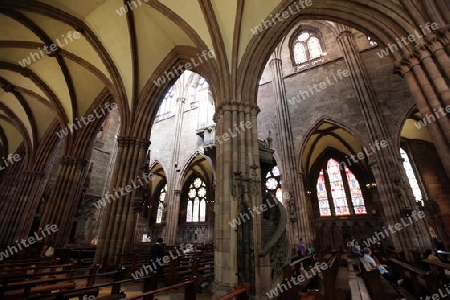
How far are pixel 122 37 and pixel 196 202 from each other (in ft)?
55.6

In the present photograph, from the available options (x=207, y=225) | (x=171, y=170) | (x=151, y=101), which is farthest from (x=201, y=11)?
(x=207, y=225)

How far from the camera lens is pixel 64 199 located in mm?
10477

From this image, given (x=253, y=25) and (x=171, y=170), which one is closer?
(x=253, y=25)

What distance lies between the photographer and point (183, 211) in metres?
22.8

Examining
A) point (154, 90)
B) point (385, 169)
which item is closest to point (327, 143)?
point (385, 169)

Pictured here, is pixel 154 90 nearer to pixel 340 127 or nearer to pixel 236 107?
pixel 236 107

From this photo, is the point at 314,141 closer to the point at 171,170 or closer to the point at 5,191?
the point at 171,170

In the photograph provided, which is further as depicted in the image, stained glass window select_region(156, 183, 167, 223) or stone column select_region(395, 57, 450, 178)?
stained glass window select_region(156, 183, 167, 223)

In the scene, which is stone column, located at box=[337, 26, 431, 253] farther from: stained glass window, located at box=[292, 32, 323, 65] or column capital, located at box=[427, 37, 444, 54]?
column capital, located at box=[427, 37, 444, 54]

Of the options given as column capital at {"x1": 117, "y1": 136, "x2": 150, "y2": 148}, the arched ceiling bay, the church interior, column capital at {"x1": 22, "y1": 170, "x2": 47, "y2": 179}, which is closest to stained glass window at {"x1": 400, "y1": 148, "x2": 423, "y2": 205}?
the church interior

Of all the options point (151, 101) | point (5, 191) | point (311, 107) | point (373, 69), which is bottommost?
point (5, 191)

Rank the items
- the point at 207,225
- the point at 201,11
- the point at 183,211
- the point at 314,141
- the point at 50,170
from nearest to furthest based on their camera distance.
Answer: the point at 201,11 → the point at 50,170 → the point at 314,141 → the point at 207,225 → the point at 183,211

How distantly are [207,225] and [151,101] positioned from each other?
14.4 metres

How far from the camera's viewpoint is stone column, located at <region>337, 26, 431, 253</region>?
9.24m
